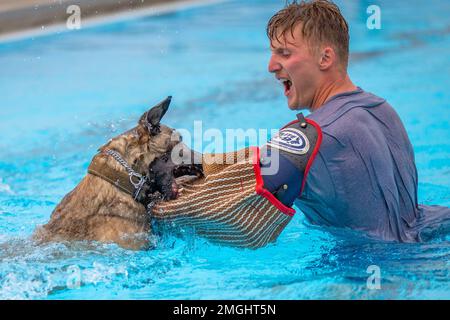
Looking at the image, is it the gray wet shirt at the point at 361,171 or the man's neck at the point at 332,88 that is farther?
the man's neck at the point at 332,88

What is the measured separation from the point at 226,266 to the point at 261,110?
12.9 feet

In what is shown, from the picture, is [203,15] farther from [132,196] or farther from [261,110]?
[132,196]

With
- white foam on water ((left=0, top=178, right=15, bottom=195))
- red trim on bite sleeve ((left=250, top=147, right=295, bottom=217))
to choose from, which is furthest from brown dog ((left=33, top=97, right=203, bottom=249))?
white foam on water ((left=0, top=178, right=15, bottom=195))

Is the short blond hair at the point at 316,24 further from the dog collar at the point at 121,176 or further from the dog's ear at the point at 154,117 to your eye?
the dog collar at the point at 121,176

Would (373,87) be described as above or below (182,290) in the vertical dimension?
above

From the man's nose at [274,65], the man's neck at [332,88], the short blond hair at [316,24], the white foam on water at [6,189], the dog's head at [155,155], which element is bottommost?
the white foam on water at [6,189]

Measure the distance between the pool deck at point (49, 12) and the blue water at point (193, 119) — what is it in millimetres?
209

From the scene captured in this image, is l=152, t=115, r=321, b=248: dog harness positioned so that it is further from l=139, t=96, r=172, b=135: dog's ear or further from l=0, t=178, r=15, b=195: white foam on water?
l=0, t=178, r=15, b=195: white foam on water

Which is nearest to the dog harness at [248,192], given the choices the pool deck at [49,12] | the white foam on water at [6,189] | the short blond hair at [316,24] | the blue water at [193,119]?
the blue water at [193,119]

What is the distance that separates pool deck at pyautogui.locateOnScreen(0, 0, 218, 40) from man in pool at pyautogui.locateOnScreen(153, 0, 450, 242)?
22.5 ft

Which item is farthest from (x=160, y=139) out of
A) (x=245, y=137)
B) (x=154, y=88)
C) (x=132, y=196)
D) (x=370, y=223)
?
(x=154, y=88)

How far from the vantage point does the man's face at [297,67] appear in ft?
12.2

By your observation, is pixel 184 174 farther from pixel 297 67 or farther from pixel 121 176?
pixel 297 67

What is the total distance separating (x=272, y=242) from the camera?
391cm
